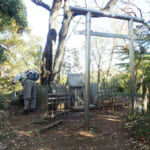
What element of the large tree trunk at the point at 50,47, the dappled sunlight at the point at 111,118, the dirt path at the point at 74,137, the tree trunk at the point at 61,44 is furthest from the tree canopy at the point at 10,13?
the dappled sunlight at the point at 111,118

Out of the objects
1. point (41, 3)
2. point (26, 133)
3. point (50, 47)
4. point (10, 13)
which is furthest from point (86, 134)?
point (10, 13)

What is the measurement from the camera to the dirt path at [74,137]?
3.44 m

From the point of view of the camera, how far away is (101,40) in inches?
805

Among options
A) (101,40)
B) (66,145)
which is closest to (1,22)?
(66,145)

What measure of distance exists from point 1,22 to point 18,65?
2.74 m

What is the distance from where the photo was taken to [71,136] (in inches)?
163

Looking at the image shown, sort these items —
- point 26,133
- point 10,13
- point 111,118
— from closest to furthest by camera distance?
1. point 26,133
2. point 111,118
3. point 10,13

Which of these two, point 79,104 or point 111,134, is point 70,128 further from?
point 79,104

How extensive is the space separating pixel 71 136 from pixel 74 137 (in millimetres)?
114

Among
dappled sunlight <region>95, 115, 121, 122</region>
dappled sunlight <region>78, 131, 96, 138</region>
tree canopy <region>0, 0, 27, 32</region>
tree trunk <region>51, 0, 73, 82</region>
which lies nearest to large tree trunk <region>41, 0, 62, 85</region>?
tree trunk <region>51, 0, 73, 82</region>

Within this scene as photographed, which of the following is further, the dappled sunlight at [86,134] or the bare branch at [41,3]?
the bare branch at [41,3]

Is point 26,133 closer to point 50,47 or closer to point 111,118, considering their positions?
point 111,118

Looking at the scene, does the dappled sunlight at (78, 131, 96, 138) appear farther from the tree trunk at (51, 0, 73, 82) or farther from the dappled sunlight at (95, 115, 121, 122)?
the tree trunk at (51, 0, 73, 82)

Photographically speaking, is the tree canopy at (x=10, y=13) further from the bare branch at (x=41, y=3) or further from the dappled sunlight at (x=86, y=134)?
the dappled sunlight at (x=86, y=134)
